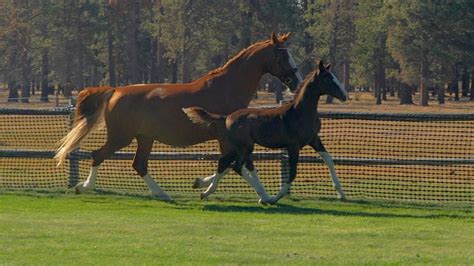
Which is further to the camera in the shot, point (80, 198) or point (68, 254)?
point (80, 198)

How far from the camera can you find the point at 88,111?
15.2 m

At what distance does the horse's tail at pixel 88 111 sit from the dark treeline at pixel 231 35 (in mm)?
49383

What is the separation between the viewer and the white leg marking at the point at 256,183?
14109 millimetres

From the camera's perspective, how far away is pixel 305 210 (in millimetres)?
13625

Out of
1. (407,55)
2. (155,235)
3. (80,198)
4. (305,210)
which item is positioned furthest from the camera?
(407,55)

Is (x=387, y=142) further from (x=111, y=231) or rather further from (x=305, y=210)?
(x=111, y=231)

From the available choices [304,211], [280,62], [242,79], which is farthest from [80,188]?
[304,211]

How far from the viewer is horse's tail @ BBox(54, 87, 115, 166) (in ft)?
49.3

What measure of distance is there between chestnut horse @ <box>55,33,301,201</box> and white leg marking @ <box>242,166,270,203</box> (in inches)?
30.8

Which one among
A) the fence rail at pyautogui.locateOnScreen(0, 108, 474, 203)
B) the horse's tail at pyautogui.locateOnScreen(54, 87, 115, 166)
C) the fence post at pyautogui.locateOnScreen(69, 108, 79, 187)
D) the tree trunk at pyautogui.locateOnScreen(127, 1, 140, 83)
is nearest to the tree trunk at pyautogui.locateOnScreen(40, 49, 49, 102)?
the tree trunk at pyautogui.locateOnScreen(127, 1, 140, 83)

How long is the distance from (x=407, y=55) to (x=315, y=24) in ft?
31.5

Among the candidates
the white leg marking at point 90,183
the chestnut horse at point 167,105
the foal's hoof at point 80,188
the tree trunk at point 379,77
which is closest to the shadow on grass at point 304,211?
the chestnut horse at point 167,105

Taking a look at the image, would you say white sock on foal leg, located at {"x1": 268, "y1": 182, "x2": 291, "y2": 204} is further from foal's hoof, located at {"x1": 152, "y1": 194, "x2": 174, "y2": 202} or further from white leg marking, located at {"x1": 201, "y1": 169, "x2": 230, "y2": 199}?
foal's hoof, located at {"x1": 152, "y1": 194, "x2": 174, "y2": 202}

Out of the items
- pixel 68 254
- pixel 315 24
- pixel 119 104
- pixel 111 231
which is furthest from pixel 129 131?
pixel 315 24
